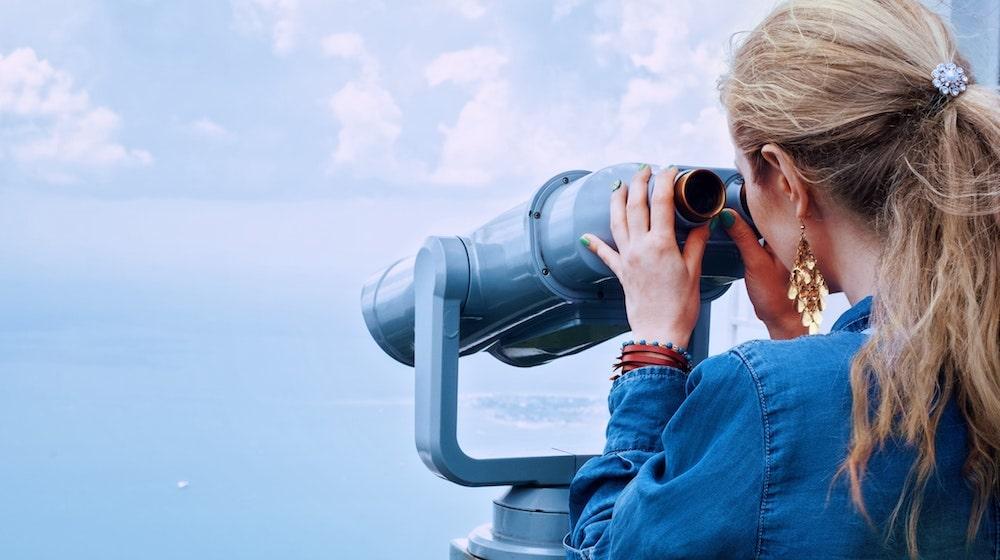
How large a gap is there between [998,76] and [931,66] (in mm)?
875

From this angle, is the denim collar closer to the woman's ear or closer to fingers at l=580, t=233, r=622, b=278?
the woman's ear

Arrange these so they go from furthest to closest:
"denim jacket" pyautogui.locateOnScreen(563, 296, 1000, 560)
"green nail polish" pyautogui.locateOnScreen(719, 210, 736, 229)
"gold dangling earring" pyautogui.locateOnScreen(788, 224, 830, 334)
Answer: "green nail polish" pyautogui.locateOnScreen(719, 210, 736, 229) → "gold dangling earring" pyautogui.locateOnScreen(788, 224, 830, 334) → "denim jacket" pyautogui.locateOnScreen(563, 296, 1000, 560)

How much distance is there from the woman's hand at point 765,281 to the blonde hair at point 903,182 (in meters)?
0.15

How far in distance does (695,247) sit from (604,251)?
70mm

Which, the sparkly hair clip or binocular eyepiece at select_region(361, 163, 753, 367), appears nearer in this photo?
the sparkly hair clip

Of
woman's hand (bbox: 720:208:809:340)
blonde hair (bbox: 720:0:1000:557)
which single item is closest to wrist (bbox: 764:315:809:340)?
woman's hand (bbox: 720:208:809:340)

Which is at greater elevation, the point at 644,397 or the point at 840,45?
the point at 840,45

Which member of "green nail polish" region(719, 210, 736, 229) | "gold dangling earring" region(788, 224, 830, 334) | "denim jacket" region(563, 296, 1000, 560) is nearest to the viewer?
"denim jacket" region(563, 296, 1000, 560)

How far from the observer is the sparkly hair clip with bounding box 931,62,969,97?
0.66 metres

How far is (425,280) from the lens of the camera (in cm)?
98

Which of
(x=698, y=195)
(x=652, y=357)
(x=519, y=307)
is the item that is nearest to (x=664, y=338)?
(x=652, y=357)

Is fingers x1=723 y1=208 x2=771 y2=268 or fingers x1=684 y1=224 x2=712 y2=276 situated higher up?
fingers x1=723 y1=208 x2=771 y2=268

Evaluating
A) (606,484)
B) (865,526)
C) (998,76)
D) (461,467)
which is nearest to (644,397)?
(606,484)

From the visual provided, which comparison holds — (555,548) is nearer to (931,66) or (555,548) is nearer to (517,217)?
(517,217)
